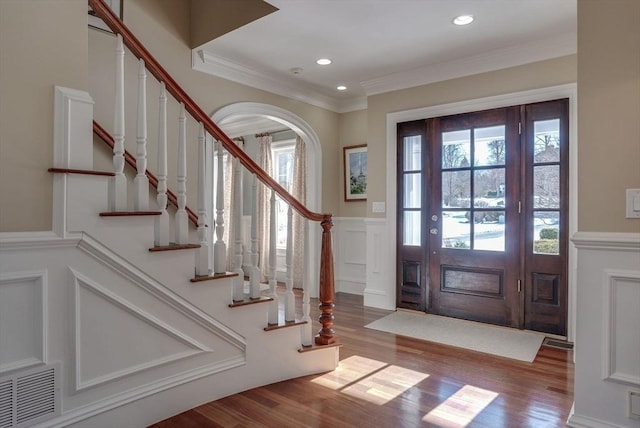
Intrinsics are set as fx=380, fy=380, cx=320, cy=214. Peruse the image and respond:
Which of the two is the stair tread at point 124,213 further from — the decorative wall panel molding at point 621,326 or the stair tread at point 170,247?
the decorative wall panel molding at point 621,326

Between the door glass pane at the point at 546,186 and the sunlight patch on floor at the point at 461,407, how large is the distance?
1877 millimetres

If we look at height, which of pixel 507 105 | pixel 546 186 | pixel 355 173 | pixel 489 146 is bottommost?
pixel 546 186

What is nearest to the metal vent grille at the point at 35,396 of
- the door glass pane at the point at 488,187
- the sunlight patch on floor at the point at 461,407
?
the sunlight patch on floor at the point at 461,407

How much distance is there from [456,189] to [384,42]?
1.61 metres

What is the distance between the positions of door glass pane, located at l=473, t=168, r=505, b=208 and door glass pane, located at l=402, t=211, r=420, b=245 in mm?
650

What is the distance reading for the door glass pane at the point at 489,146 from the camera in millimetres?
3674

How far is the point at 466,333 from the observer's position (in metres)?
3.50

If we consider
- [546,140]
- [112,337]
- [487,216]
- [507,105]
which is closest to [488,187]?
[487,216]

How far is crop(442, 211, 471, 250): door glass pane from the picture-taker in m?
3.86

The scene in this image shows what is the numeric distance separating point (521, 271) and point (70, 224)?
140 inches

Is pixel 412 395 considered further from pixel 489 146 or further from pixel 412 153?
pixel 412 153

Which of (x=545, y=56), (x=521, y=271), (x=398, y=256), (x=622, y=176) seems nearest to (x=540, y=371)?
(x=521, y=271)

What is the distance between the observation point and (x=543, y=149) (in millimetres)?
3445

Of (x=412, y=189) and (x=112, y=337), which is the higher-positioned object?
(x=412, y=189)
